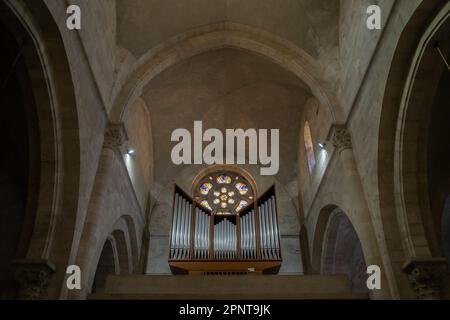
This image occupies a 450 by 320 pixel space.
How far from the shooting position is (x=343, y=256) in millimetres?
12180

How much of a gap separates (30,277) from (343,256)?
8.62m

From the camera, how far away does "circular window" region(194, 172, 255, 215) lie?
616 inches

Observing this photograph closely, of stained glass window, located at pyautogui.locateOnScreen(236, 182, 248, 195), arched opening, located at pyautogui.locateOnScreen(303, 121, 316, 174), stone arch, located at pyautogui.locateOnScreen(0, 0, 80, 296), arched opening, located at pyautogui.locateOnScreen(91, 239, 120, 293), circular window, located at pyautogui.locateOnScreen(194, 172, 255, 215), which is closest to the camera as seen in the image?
stone arch, located at pyautogui.locateOnScreen(0, 0, 80, 296)

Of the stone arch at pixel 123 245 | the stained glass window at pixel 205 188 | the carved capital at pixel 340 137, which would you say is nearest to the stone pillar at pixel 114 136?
the stone arch at pixel 123 245

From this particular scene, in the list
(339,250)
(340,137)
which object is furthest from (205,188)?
(340,137)

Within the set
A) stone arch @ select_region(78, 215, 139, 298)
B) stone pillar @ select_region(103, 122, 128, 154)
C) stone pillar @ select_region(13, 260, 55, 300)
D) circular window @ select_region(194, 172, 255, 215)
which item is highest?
circular window @ select_region(194, 172, 255, 215)

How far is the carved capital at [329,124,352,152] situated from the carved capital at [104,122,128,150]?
5134 millimetres

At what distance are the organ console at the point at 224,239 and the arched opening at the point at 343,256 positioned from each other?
1.70 m

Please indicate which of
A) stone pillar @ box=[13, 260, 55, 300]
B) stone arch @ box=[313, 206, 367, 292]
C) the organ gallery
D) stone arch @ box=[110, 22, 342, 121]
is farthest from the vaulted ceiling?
stone pillar @ box=[13, 260, 55, 300]

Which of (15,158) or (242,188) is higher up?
(242,188)

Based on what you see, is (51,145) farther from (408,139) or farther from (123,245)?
(408,139)

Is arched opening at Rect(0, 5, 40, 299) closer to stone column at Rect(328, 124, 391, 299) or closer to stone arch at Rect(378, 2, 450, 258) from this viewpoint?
stone column at Rect(328, 124, 391, 299)
